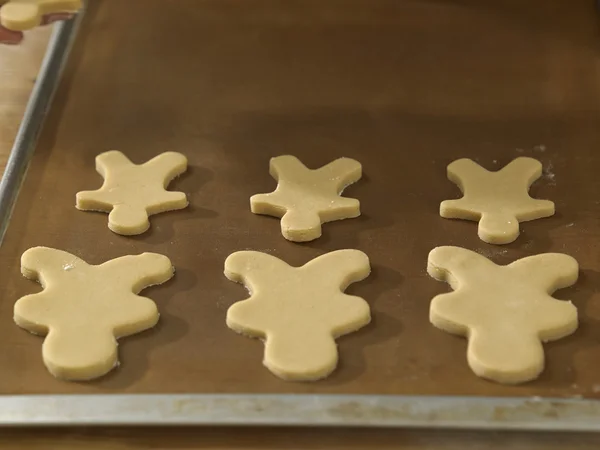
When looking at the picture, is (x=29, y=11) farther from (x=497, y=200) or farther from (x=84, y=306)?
(x=497, y=200)

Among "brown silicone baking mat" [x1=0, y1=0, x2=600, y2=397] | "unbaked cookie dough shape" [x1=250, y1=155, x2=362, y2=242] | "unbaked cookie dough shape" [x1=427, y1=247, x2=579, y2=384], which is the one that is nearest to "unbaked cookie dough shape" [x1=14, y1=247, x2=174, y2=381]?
"brown silicone baking mat" [x1=0, y1=0, x2=600, y2=397]

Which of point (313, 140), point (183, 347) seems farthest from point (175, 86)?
point (183, 347)

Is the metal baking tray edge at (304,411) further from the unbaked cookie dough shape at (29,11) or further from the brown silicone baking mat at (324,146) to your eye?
the unbaked cookie dough shape at (29,11)

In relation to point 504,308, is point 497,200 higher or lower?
higher

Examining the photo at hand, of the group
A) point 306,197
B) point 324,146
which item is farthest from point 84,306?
point 324,146

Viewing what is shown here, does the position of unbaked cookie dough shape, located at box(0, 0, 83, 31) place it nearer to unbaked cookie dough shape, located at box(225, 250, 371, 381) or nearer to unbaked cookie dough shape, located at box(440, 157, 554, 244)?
unbaked cookie dough shape, located at box(225, 250, 371, 381)

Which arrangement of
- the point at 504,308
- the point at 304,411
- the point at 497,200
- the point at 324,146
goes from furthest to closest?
the point at 324,146
the point at 497,200
the point at 504,308
the point at 304,411

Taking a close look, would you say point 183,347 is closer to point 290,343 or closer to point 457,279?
point 290,343
